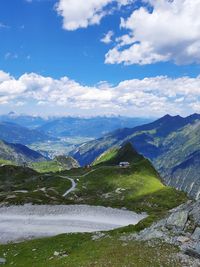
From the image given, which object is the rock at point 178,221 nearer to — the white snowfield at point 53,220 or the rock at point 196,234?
the rock at point 196,234

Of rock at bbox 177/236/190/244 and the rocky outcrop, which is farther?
rock at bbox 177/236/190/244

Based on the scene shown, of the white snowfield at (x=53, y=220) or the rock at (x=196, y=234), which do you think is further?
the white snowfield at (x=53, y=220)

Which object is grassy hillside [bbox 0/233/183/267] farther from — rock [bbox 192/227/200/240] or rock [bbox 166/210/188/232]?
rock [bbox 166/210/188/232]

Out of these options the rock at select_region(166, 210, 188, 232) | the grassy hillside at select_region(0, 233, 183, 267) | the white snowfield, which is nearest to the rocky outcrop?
the rock at select_region(166, 210, 188, 232)

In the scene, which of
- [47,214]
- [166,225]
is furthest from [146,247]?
[47,214]

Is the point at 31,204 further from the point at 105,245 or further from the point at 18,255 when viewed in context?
the point at 105,245

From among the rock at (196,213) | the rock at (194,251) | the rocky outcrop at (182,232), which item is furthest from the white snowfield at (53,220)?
the rock at (194,251)

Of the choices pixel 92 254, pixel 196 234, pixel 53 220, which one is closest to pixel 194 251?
pixel 196 234
